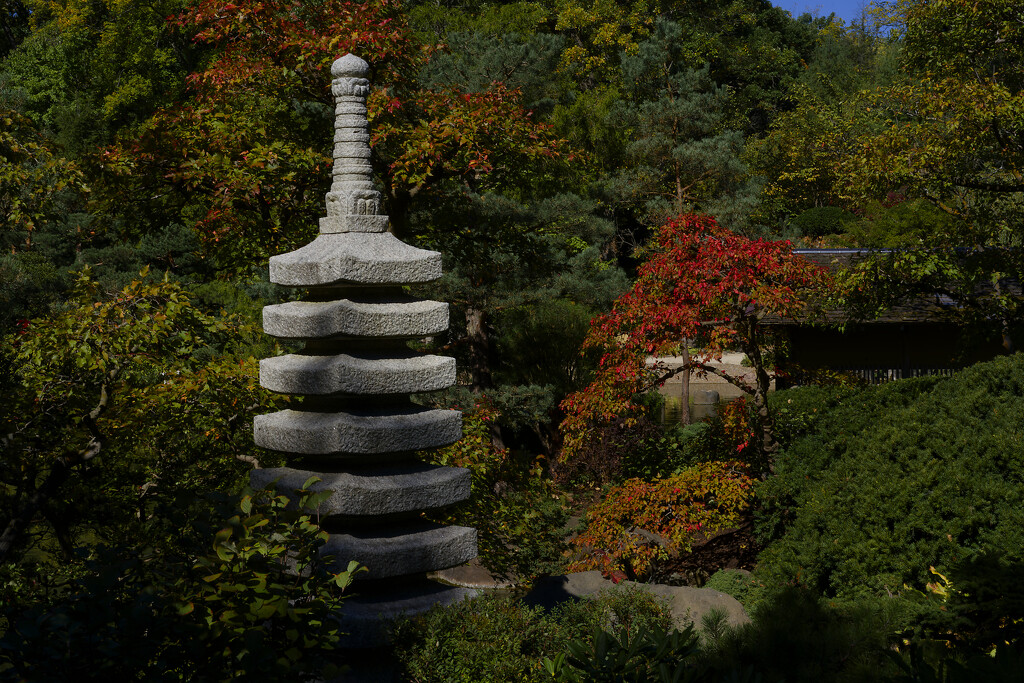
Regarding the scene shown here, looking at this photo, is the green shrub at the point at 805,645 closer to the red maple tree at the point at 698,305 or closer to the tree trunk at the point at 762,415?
the red maple tree at the point at 698,305

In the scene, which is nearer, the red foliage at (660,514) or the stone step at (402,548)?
the stone step at (402,548)

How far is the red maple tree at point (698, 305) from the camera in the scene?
1007 centimetres

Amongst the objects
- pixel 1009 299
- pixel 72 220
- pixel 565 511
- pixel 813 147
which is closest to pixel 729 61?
pixel 813 147

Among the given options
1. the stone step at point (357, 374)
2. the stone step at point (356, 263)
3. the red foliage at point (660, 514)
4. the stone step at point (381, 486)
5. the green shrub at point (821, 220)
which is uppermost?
the green shrub at point (821, 220)

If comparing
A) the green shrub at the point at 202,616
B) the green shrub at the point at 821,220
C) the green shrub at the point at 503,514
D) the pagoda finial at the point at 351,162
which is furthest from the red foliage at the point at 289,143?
the green shrub at the point at 821,220

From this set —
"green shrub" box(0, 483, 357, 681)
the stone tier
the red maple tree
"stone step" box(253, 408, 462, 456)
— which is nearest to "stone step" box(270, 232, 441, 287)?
"stone step" box(253, 408, 462, 456)

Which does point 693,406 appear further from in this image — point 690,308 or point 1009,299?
point 690,308

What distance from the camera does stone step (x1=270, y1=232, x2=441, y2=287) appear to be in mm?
6109

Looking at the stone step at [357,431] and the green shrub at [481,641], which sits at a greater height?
the stone step at [357,431]

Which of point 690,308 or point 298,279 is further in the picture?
point 690,308

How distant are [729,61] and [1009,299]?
34465 mm

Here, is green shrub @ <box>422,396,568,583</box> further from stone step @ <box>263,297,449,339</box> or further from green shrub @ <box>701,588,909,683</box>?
green shrub @ <box>701,588,909,683</box>

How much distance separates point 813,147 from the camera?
35.1 m

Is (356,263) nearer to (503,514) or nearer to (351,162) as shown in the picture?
(351,162)
